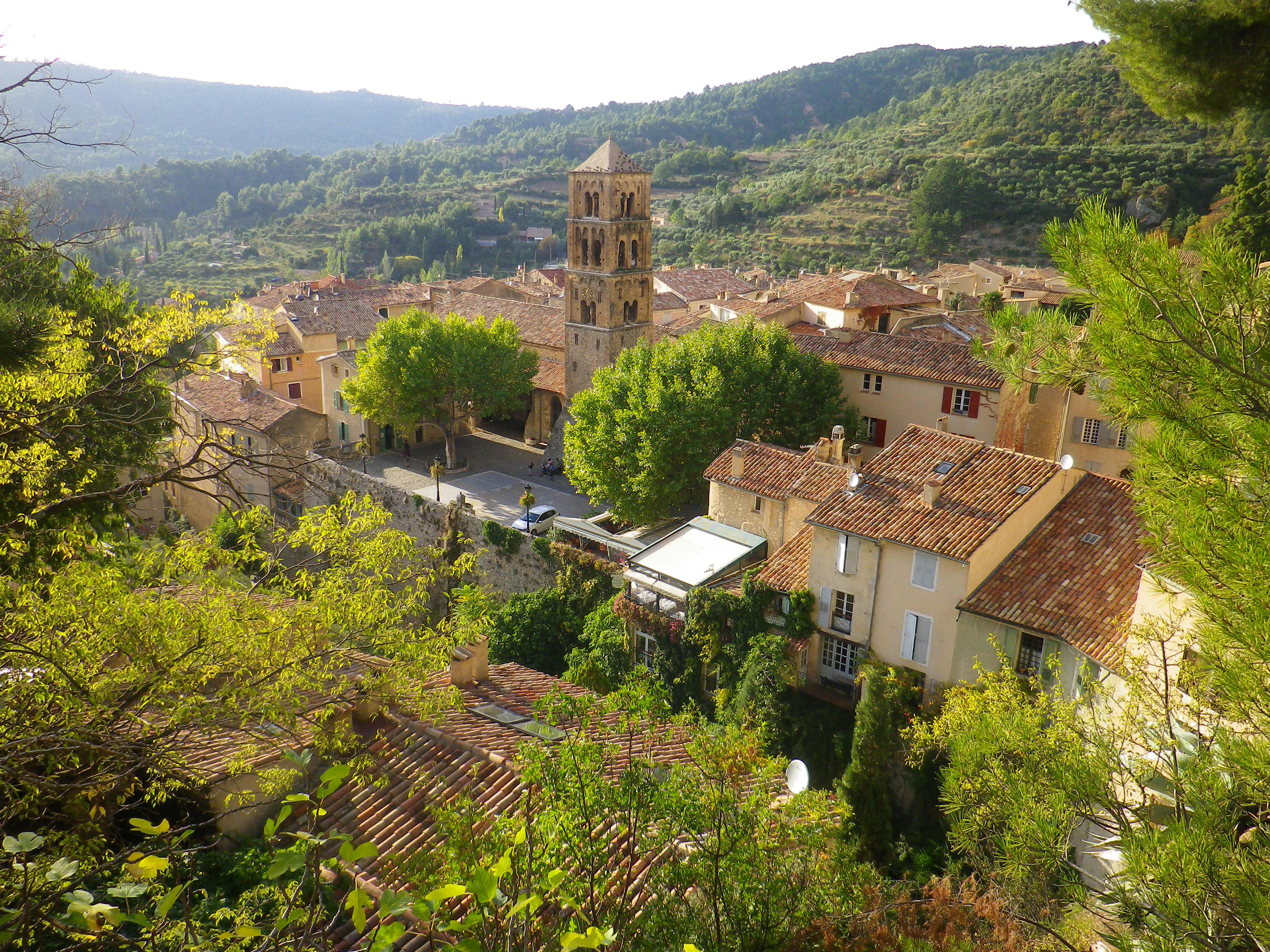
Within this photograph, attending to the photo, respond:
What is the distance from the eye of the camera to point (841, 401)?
1246 inches

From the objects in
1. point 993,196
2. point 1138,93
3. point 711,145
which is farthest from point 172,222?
point 1138,93

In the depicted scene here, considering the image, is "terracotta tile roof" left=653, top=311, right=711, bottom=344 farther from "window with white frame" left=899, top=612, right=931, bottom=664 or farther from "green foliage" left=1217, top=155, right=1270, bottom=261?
"green foliage" left=1217, top=155, right=1270, bottom=261

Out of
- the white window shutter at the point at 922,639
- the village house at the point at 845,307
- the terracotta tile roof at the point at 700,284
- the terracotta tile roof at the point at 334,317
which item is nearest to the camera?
the white window shutter at the point at 922,639

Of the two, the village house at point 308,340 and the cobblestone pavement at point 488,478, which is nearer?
the cobblestone pavement at point 488,478

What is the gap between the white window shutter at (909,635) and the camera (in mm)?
20078

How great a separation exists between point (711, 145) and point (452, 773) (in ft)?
498

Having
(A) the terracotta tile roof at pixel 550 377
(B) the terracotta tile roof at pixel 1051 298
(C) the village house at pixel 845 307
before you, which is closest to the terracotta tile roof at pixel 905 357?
(C) the village house at pixel 845 307

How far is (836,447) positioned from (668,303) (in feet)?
94.3

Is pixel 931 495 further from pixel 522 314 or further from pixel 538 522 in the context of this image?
pixel 522 314

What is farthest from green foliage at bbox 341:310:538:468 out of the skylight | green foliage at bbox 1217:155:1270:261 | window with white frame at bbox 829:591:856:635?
green foliage at bbox 1217:155:1270:261

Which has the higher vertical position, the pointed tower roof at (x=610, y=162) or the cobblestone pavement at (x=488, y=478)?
the pointed tower roof at (x=610, y=162)

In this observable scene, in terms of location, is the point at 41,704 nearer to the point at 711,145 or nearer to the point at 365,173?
the point at 711,145

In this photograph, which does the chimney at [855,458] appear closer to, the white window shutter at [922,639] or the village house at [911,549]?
the village house at [911,549]

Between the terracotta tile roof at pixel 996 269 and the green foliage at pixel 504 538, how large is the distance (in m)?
35.2
